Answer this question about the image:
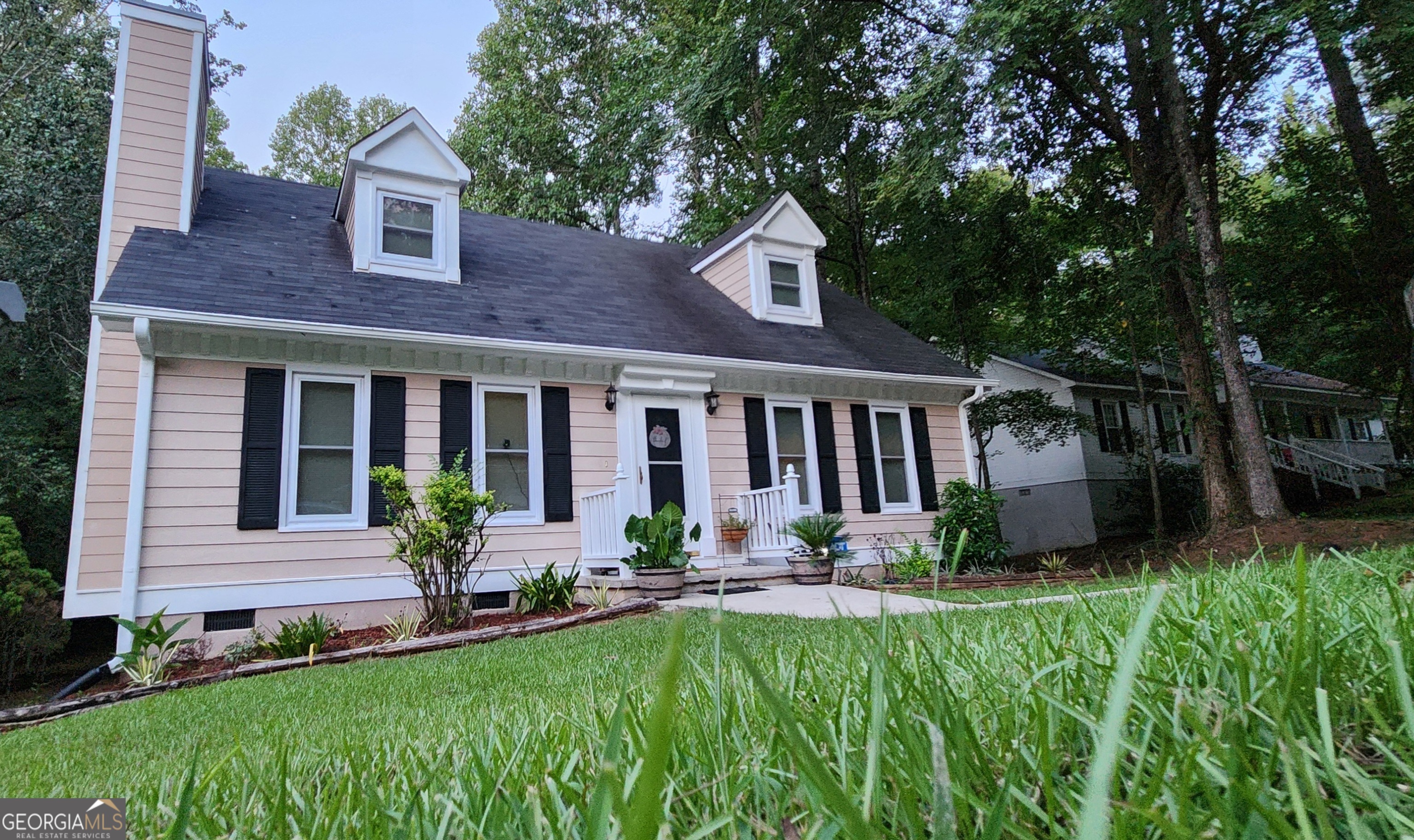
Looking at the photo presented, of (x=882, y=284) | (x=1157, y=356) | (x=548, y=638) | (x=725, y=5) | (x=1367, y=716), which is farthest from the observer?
(x=882, y=284)

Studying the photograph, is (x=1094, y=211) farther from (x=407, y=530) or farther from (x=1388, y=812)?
(x=1388, y=812)

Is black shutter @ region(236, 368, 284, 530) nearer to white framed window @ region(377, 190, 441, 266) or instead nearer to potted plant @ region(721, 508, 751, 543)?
white framed window @ region(377, 190, 441, 266)

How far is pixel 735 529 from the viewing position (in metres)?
9.59

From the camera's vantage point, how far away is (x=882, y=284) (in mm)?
18266

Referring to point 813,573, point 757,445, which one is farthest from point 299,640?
point 757,445

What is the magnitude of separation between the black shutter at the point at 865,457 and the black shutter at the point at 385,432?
6.28 m

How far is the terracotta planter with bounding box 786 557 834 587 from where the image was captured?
8875 mm

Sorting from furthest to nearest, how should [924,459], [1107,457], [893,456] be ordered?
[1107,457], [924,459], [893,456]

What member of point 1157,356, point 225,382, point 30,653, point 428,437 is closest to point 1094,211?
point 1157,356

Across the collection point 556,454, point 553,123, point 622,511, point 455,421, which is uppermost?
point 553,123

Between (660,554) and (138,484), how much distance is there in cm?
496

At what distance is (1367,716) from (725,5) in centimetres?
1340

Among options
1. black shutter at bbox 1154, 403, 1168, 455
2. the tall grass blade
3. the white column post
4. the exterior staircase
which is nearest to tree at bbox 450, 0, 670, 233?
the white column post

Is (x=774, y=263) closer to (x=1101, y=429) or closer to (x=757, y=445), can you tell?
(x=757, y=445)
